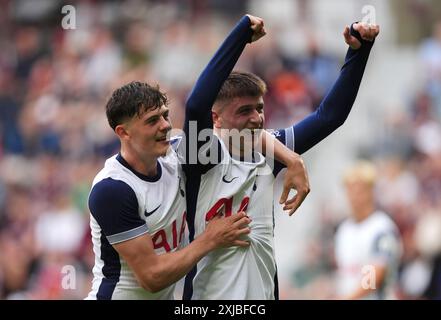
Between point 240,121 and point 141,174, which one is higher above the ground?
point 240,121

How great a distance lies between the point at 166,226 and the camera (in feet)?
19.1

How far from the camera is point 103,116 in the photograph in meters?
14.6

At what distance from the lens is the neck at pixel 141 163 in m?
5.85

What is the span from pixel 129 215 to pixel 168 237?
31cm

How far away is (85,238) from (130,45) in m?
4.39

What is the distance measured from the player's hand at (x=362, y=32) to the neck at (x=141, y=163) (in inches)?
49.6

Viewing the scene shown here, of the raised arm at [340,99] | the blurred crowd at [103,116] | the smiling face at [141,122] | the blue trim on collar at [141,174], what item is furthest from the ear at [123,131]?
the blurred crowd at [103,116]

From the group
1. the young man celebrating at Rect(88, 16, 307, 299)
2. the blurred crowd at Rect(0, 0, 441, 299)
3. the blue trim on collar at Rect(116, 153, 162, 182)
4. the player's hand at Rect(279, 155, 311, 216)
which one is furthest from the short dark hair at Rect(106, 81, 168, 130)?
the blurred crowd at Rect(0, 0, 441, 299)

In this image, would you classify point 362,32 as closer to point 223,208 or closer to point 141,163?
point 223,208

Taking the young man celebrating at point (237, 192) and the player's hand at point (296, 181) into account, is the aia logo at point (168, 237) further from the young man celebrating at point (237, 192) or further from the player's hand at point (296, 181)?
the player's hand at point (296, 181)

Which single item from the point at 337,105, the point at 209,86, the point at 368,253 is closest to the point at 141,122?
the point at 209,86

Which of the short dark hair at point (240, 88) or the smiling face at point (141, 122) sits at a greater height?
the short dark hair at point (240, 88)
